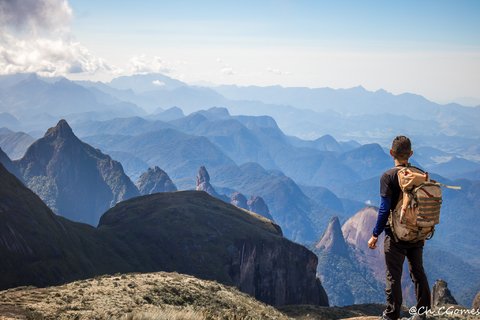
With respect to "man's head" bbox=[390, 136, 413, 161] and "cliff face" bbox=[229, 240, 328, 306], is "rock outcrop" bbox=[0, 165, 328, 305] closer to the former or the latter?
"cliff face" bbox=[229, 240, 328, 306]

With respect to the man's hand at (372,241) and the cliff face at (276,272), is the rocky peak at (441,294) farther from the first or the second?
the man's hand at (372,241)

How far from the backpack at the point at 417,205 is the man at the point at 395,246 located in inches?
14.9

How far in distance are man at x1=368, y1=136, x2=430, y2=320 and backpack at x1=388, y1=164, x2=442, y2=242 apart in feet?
1.24

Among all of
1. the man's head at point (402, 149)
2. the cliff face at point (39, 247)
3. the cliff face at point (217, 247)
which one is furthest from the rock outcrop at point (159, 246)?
the man's head at point (402, 149)

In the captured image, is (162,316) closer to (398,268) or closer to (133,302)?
(398,268)

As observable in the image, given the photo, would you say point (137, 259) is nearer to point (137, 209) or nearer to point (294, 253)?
point (137, 209)

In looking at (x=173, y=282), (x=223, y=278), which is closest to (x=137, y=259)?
(x=223, y=278)

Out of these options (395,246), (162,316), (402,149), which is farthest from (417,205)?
(162,316)

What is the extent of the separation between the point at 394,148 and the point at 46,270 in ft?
207

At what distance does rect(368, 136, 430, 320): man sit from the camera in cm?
1365

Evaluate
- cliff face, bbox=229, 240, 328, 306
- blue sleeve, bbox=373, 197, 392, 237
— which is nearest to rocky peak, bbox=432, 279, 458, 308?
cliff face, bbox=229, 240, 328, 306

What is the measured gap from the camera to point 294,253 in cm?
10494

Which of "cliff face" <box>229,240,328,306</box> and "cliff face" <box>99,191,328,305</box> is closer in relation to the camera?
"cliff face" <box>99,191,328,305</box>

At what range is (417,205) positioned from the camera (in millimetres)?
12758
